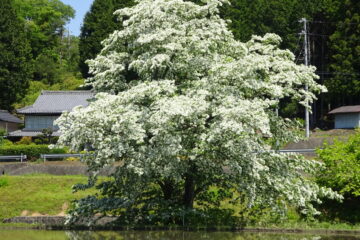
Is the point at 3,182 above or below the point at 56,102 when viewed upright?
below

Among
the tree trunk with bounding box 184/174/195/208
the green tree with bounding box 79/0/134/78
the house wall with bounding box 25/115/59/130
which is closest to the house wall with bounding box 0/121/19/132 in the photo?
the house wall with bounding box 25/115/59/130

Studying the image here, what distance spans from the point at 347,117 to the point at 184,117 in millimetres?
37719

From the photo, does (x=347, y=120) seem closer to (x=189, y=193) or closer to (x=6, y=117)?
(x=189, y=193)

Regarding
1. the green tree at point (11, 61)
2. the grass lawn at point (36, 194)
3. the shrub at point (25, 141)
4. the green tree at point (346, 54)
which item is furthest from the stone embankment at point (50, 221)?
the green tree at point (11, 61)

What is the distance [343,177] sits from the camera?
23.7 meters

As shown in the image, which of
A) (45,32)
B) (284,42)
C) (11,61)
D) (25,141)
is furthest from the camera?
(45,32)

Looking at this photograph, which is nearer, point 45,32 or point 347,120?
point 347,120

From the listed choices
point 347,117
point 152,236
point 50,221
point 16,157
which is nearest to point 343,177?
point 152,236

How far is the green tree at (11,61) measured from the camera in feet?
211

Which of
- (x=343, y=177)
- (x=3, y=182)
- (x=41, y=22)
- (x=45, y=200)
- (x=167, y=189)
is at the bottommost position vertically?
(x=45, y=200)

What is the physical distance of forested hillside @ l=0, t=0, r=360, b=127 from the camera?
56625 mm

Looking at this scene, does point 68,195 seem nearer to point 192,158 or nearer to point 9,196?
point 9,196

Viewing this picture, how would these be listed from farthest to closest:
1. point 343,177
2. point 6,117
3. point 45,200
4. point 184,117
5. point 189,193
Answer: point 6,117 < point 45,200 < point 189,193 < point 343,177 < point 184,117

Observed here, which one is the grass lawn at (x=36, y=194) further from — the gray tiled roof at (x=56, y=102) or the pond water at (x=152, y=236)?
the gray tiled roof at (x=56, y=102)
